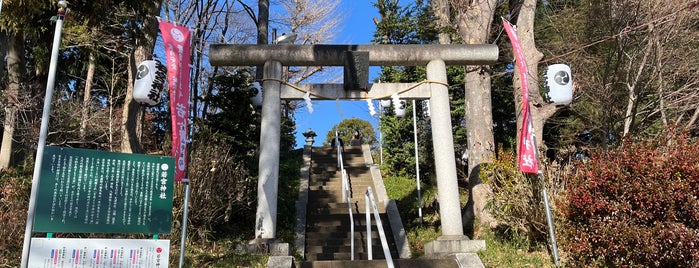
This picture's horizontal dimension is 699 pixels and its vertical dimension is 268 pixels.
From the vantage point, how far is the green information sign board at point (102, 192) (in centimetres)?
484

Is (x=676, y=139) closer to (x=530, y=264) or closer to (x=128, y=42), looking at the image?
(x=530, y=264)

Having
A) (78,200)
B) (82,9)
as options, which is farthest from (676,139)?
(82,9)

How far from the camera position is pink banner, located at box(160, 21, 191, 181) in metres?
6.76

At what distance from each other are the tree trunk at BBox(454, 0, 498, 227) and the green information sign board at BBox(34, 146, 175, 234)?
6601 millimetres

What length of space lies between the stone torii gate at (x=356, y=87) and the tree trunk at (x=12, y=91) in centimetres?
552

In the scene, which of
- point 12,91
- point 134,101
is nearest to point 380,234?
point 134,101

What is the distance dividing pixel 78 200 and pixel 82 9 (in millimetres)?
4504

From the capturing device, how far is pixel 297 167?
15219mm

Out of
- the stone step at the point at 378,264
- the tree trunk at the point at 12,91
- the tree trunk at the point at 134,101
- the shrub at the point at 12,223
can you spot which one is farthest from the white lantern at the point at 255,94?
the stone step at the point at 378,264

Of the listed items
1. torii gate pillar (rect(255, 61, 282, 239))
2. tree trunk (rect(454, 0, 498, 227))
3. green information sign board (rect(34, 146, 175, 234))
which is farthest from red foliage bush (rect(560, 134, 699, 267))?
green information sign board (rect(34, 146, 175, 234))

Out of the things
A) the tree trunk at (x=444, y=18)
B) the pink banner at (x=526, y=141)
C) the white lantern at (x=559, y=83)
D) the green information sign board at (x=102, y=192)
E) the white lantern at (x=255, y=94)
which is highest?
the tree trunk at (x=444, y=18)

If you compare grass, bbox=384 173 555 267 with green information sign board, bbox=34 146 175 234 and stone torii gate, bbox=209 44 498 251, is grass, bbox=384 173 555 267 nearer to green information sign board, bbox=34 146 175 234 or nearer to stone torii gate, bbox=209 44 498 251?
stone torii gate, bbox=209 44 498 251

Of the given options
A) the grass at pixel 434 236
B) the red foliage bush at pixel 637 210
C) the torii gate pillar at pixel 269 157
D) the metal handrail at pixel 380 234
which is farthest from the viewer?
the torii gate pillar at pixel 269 157

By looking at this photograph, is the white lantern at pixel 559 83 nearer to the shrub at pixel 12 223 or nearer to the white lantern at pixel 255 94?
the white lantern at pixel 255 94
